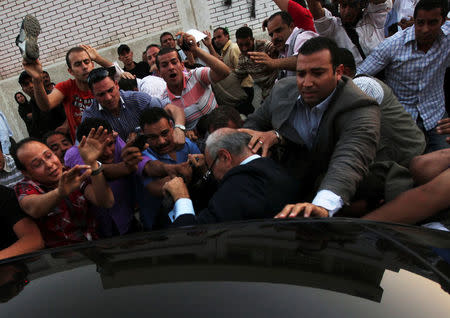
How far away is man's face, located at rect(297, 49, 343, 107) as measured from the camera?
229cm

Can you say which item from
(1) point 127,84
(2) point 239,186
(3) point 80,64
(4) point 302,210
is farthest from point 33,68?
(4) point 302,210

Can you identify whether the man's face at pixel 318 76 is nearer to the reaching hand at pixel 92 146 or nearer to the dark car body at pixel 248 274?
the dark car body at pixel 248 274

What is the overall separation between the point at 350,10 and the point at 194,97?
1.97 m

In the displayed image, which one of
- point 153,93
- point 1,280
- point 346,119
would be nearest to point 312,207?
point 346,119

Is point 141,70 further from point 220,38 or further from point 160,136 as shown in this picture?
point 160,136

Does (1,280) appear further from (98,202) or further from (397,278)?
(98,202)

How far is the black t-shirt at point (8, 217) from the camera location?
2482 mm

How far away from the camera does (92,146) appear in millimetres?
2607

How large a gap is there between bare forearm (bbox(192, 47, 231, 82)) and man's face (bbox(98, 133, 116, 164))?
1.30 metres

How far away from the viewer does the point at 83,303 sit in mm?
996

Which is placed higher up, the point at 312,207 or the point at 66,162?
the point at 66,162

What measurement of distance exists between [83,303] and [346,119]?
1718mm

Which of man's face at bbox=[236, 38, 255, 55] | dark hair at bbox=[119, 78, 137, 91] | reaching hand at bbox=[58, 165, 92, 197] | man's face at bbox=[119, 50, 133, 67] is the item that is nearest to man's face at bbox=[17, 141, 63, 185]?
reaching hand at bbox=[58, 165, 92, 197]

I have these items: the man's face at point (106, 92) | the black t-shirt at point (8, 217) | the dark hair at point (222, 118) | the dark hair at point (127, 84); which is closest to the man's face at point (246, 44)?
the dark hair at point (127, 84)
